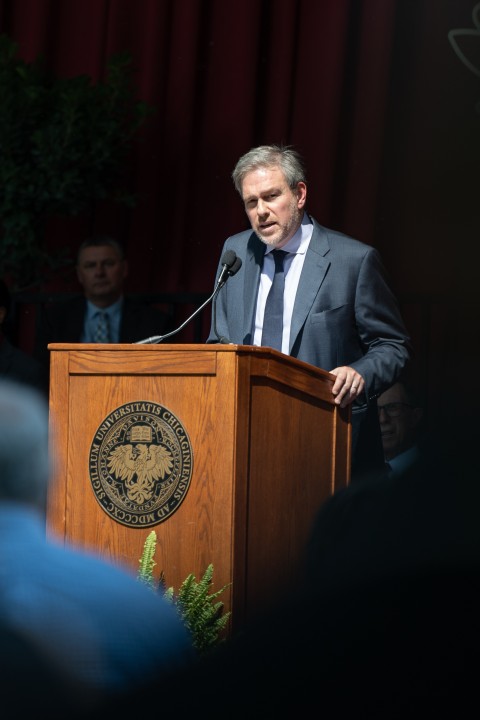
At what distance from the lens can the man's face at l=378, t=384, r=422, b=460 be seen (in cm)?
367

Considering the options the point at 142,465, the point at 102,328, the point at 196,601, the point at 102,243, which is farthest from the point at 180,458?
the point at 102,243

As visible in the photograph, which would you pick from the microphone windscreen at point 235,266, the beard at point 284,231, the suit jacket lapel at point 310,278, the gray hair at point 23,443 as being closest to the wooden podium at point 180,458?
the gray hair at point 23,443

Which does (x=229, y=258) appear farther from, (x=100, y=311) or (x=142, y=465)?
(x=100, y=311)

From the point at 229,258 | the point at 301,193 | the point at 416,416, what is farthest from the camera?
the point at 416,416

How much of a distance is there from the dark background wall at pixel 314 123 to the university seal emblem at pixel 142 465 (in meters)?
2.15


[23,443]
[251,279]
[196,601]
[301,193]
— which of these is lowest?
[196,601]

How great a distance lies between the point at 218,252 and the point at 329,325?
235 cm

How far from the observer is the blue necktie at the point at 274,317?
273 centimetres

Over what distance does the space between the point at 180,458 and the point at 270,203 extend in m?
0.91

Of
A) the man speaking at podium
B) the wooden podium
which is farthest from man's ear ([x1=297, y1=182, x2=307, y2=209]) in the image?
the wooden podium

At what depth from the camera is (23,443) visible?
9.53 feet

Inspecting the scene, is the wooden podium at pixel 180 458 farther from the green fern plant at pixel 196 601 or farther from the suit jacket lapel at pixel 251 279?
the suit jacket lapel at pixel 251 279

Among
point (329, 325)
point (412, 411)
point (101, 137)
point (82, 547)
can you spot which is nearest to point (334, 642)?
point (82, 547)

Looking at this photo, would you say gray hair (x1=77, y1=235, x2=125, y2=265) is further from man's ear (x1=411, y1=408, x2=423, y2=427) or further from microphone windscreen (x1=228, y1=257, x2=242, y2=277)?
microphone windscreen (x1=228, y1=257, x2=242, y2=277)
